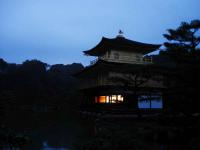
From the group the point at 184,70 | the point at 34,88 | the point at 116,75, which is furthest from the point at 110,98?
the point at 34,88

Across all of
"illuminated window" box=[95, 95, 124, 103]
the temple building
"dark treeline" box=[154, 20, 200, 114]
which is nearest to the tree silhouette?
"dark treeline" box=[154, 20, 200, 114]

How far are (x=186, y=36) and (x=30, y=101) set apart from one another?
130ft

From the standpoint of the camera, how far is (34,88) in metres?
52.0

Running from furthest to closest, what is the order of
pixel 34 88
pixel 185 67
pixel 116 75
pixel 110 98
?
pixel 34 88 < pixel 110 98 < pixel 116 75 < pixel 185 67

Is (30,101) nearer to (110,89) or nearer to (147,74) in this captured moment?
(110,89)

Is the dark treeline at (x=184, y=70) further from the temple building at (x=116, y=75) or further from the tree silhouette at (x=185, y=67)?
the temple building at (x=116, y=75)

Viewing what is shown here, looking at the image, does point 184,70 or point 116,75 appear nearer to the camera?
point 184,70

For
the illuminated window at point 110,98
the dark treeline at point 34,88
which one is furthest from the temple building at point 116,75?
the dark treeline at point 34,88

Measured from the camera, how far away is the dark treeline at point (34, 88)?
46062 millimetres

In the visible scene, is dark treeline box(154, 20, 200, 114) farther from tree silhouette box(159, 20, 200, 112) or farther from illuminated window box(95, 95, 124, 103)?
illuminated window box(95, 95, 124, 103)

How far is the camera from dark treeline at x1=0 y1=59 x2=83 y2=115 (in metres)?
46.1

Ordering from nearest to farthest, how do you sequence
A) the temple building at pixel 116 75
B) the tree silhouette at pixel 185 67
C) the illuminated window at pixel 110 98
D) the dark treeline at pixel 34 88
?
1. the tree silhouette at pixel 185 67
2. the temple building at pixel 116 75
3. the illuminated window at pixel 110 98
4. the dark treeline at pixel 34 88

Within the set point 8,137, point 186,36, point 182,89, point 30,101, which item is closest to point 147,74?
point 186,36

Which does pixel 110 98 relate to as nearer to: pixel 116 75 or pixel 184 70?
pixel 116 75
